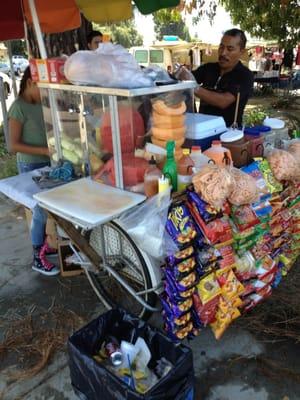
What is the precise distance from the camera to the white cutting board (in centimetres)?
176

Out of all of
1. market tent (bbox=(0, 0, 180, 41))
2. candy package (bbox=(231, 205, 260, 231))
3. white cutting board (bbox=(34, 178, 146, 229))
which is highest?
market tent (bbox=(0, 0, 180, 41))

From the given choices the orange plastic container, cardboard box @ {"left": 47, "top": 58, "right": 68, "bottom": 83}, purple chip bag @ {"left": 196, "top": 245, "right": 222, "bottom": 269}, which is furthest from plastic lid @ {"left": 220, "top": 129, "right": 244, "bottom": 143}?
cardboard box @ {"left": 47, "top": 58, "right": 68, "bottom": 83}

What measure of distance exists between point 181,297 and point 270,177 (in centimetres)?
87

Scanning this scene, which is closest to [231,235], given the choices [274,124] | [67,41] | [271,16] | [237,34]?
[274,124]

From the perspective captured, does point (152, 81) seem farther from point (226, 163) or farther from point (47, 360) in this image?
point (47, 360)

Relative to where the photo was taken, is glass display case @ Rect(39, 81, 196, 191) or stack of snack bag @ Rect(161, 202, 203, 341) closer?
stack of snack bag @ Rect(161, 202, 203, 341)

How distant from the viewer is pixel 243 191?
1.80 m

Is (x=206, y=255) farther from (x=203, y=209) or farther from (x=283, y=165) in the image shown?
(x=283, y=165)

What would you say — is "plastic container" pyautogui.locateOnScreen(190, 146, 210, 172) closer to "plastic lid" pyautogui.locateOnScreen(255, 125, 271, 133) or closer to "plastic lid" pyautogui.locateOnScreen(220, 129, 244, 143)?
"plastic lid" pyautogui.locateOnScreen(220, 129, 244, 143)

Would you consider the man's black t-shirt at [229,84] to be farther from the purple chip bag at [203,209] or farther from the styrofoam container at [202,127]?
the purple chip bag at [203,209]

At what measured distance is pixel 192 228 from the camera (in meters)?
1.76

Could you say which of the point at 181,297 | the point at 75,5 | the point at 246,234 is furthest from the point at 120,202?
the point at 75,5

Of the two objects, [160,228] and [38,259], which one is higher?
[160,228]

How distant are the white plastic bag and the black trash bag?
3.99 feet
